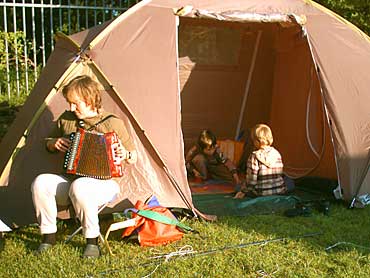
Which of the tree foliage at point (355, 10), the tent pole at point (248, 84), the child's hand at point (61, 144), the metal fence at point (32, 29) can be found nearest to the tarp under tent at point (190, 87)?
the tent pole at point (248, 84)

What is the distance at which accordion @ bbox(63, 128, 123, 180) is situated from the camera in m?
3.48

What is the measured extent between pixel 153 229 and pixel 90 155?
0.67m

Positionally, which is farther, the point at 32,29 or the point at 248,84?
the point at 32,29

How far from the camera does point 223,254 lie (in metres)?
3.48

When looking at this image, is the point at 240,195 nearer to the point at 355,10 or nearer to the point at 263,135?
the point at 263,135

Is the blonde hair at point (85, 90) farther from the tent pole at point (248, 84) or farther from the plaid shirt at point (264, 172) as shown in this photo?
the tent pole at point (248, 84)

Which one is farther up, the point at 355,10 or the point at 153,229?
the point at 355,10

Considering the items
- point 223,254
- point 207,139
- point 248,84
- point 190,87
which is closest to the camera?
point 223,254

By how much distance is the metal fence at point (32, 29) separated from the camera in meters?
7.24

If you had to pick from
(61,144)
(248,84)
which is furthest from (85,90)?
(248,84)

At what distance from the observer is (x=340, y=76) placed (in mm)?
4754

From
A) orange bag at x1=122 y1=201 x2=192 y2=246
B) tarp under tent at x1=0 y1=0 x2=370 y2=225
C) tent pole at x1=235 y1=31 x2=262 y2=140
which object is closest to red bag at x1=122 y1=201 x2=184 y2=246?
orange bag at x1=122 y1=201 x2=192 y2=246

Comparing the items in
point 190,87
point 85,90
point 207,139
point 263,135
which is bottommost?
point 207,139

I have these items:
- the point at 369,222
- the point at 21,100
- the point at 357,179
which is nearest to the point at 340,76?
the point at 357,179
